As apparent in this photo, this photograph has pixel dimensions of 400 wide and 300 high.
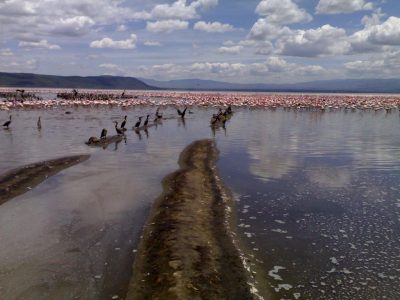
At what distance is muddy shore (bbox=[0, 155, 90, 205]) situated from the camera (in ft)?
47.0

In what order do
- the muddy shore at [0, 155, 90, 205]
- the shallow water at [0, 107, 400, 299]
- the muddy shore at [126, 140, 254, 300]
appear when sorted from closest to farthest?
the muddy shore at [126, 140, 254, 300], the shallow water at [0, 107, 400, 299], the muddy shore at [0, 155, 90, 205]

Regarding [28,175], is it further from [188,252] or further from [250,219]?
[188,252]

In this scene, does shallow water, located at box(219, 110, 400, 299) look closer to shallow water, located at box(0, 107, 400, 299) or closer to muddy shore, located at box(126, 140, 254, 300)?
shallow water, located at box(0, 107, 400, 299)

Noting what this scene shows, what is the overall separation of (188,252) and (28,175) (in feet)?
30.5

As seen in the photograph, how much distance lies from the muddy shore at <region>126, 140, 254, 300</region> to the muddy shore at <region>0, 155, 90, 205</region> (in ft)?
15.1

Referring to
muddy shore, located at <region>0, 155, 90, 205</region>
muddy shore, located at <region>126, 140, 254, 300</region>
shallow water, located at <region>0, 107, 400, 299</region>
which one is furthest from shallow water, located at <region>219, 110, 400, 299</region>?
muddy shore, located at <region>0, 155, 90, 205</region>

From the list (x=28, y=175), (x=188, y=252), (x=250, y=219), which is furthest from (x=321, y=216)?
(x=28, y=175)

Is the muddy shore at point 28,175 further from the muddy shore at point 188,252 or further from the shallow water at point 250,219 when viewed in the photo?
the muddy shore at point 188,252

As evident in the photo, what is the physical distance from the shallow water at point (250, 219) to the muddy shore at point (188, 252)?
0.42 metres

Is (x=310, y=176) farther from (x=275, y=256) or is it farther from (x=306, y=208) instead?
(x=275, y=256)

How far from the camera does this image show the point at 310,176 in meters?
16.8

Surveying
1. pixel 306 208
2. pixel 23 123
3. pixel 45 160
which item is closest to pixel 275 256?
pixel 306 208

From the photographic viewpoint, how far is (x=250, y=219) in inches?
466

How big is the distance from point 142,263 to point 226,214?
11.9 ft
